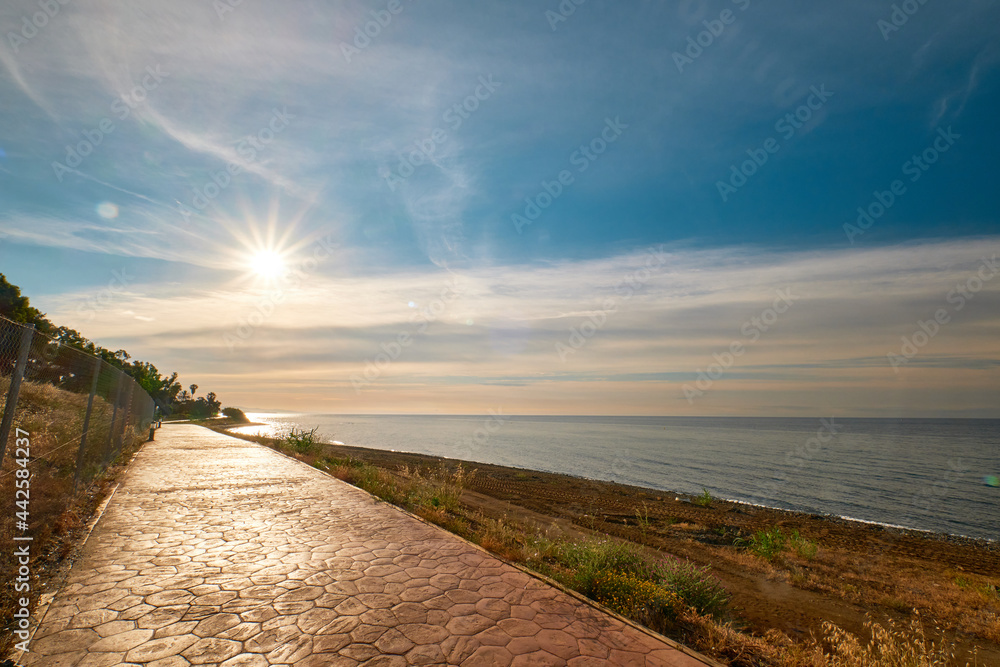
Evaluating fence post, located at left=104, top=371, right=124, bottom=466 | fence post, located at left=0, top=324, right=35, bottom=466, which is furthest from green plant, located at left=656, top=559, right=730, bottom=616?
fence post, located at left=104, top=371, right=124, bottom=466

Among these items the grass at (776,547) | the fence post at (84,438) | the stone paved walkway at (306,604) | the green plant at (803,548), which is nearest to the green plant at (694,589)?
the stone paved walkway at (306,604)

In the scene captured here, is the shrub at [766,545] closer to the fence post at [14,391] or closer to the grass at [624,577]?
the grass at [624,577]

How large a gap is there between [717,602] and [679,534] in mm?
8525

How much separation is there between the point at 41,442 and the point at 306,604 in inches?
182

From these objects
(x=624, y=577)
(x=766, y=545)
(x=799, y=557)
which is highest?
(x=624, y=577)

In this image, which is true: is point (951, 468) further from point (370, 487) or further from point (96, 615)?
point (96, 615)

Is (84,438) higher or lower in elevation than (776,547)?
higher

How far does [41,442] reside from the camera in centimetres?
588

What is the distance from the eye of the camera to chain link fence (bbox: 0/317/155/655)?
168 inches

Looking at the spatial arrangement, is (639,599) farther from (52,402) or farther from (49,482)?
(52,402)

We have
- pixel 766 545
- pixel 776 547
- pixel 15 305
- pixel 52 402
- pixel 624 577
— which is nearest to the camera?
pixel 624 577

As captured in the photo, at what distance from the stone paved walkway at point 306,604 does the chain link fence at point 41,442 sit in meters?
0.48

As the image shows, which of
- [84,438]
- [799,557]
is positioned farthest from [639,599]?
[84,438]

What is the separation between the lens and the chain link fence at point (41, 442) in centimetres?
427
